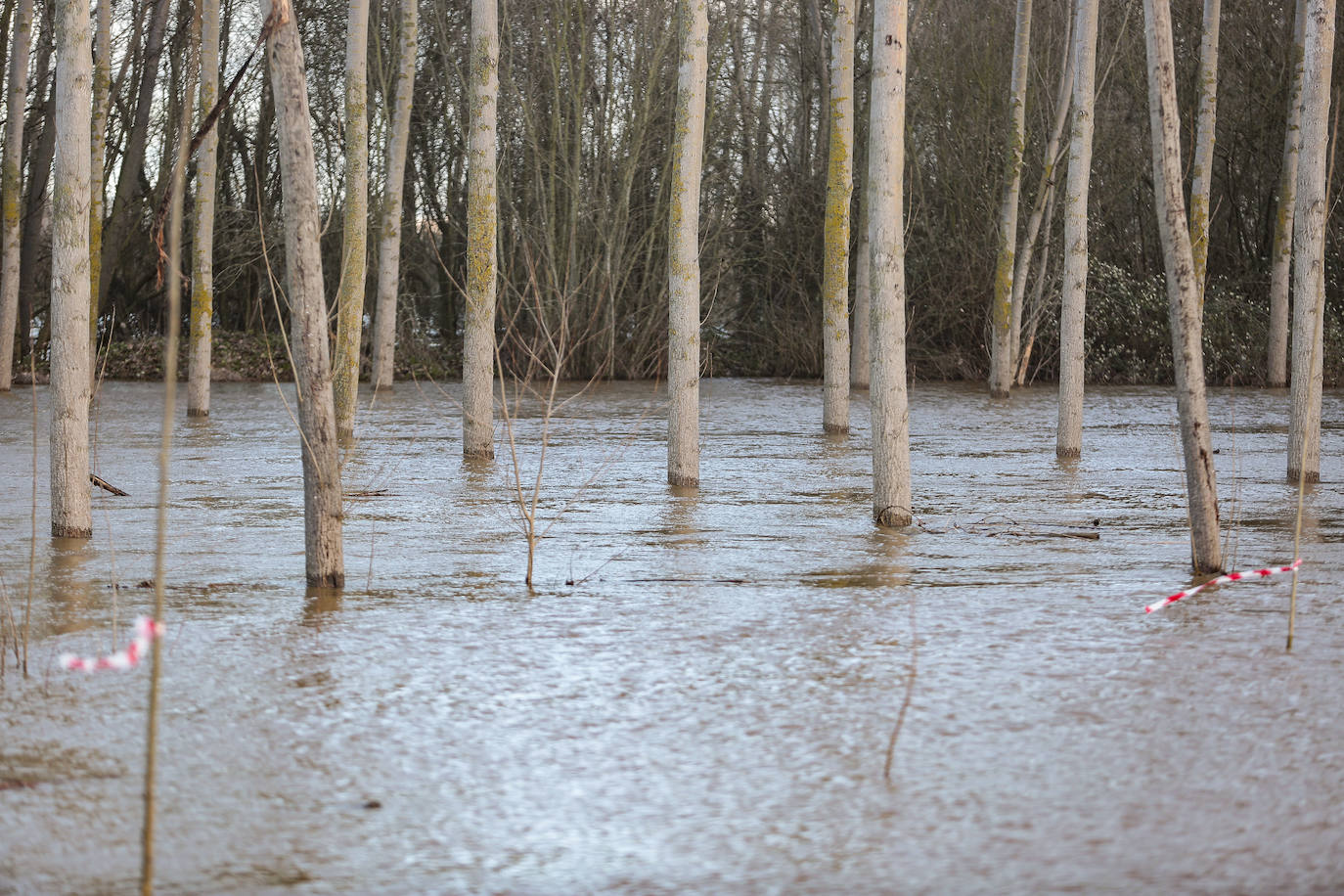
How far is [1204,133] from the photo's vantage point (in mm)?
19938

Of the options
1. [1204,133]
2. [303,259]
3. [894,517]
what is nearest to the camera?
[303,259]

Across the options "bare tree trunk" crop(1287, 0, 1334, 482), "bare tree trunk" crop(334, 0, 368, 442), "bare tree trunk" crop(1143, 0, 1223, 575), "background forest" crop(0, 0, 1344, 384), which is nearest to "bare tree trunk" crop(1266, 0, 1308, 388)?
"background forest" crop(0, 0, 1344, 384)

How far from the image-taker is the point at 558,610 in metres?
6.79

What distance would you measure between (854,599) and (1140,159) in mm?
21885

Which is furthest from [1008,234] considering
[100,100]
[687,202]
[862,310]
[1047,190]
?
[100,100]

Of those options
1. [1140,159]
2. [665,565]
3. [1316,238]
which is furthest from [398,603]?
[1140,159]

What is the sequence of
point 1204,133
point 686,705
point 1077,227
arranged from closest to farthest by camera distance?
point 686,705 → point 1077,227 → point 1204,133

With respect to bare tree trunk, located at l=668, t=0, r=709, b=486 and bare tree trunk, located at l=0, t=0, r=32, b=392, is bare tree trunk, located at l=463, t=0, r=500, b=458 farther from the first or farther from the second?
bare tree trunk, located at l=0, t=0, r=32, b=392

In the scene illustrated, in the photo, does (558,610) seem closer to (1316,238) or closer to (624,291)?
(1316,238)

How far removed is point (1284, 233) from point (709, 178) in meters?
9.09

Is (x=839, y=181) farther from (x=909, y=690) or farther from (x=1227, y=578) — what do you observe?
(x=909, y=690)

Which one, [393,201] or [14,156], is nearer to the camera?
[14,156]

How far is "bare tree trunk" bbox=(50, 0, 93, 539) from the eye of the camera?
26.2 ft

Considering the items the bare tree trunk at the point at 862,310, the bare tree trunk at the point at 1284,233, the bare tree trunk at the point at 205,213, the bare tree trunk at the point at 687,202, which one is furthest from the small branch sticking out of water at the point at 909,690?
the bare tree trunk at the point at 1284,233
